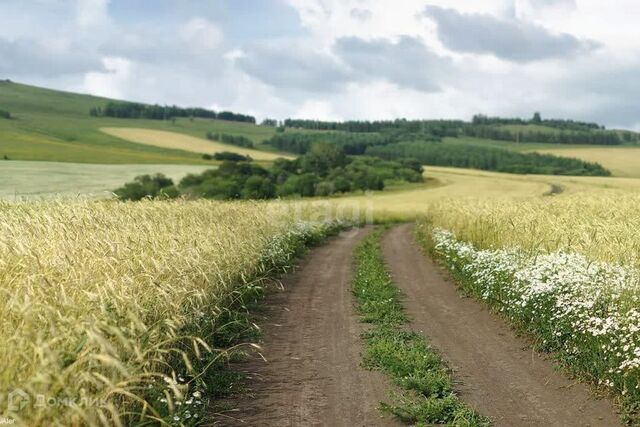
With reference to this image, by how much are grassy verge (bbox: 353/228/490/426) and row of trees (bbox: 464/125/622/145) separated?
154m

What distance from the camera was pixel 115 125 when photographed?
129 m

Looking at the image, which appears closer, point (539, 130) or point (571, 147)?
point (571, 147)

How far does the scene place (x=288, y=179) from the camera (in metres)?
68.4

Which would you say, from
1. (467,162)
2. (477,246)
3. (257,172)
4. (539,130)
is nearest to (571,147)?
(539,130)

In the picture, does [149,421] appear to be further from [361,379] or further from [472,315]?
[472,315]

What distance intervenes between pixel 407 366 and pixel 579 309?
2.62 m

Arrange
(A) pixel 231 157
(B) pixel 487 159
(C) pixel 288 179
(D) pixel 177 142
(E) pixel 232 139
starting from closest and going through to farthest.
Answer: (C) pixel 288 179
(A) pixel 231 157
(D) pixel 177 142
(B) pixel 487 159
(E) pixel 232 139

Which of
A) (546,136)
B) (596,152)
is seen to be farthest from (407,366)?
(546,136)

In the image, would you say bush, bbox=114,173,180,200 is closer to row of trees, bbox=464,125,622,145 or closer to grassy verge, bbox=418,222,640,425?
grassy verge, bbox=418,222,640,425

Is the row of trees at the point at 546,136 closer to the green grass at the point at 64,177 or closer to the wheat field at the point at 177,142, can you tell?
the wheat field at the point at 177,142

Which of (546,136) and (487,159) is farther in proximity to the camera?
(546,136)

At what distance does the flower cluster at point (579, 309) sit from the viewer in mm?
7754

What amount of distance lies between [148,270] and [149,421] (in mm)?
2899

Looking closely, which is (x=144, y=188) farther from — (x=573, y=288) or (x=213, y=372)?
(x=573, y=288)
